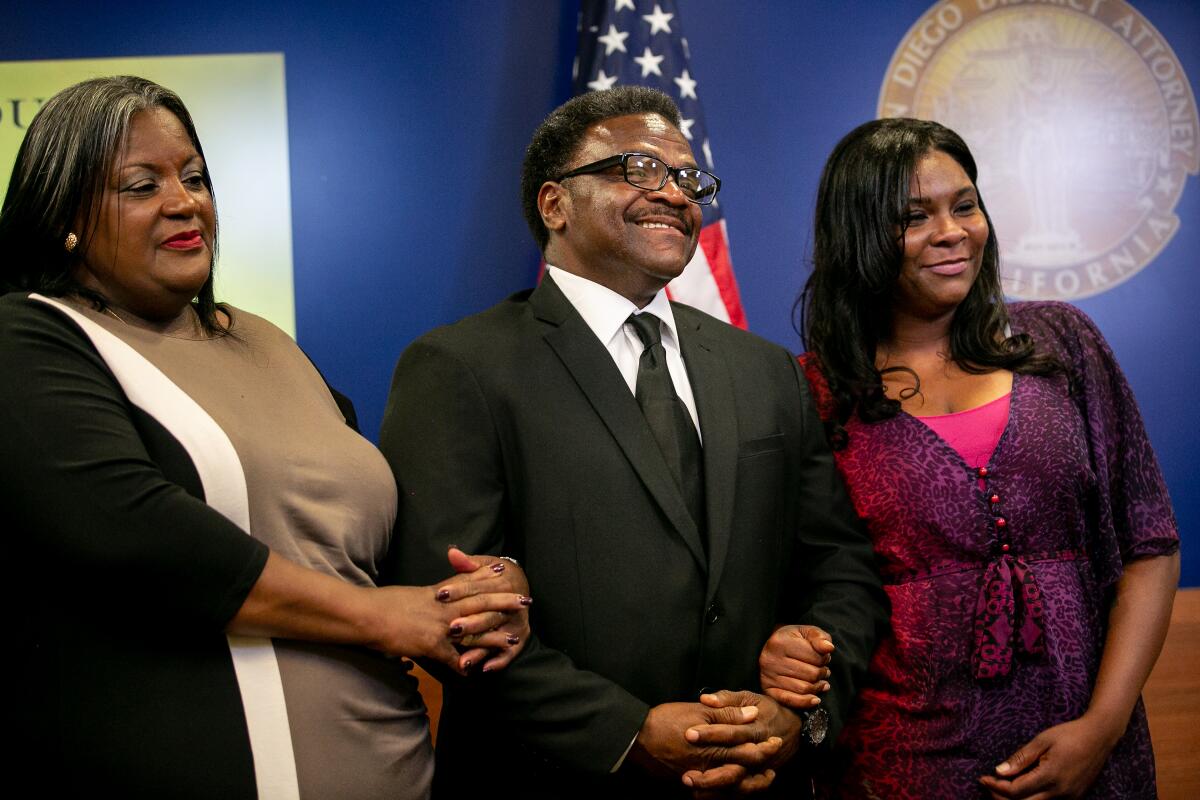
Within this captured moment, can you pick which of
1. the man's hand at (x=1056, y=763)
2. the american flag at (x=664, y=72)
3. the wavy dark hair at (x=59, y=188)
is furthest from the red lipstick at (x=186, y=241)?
the american flag at (x=664, y=72)

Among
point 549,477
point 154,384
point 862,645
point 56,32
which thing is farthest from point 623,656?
point 56,32

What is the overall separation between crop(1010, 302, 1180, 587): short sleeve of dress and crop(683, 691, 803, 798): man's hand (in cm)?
67

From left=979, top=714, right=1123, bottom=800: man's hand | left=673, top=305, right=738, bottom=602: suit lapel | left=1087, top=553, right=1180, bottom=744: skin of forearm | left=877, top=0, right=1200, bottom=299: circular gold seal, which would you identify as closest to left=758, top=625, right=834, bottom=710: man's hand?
left=673, top=305, right=738, bottom=602: suit lapel

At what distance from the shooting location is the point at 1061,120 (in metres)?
3.72

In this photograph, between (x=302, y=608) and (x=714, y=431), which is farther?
(x=714, y=431)

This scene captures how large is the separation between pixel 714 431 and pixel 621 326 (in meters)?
0.25

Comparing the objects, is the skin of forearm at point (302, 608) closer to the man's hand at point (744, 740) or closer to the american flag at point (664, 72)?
the man's hand at point (744, 740)

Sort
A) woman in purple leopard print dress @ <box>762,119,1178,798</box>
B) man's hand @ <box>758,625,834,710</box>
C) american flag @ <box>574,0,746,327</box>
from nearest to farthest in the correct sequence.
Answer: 1. man's hand @ <box>758,625,834,710</box>
2. woman in purple leopard print dress @ <box>762,119,1178,798</box>
3. american flag @ <box>574,0,746,327</box>

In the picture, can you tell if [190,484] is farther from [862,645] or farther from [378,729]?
[862,645]

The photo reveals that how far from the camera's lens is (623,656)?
5.62ft

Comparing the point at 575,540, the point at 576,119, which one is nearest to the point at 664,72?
the point at 576,119

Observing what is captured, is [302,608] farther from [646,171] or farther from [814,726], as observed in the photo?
[646,171]

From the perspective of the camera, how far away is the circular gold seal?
365 cm

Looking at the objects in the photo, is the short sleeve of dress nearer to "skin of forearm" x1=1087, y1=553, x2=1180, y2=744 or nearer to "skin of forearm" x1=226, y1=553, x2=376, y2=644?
"skin of forearm" x1=1087, y1=553, x2=1180, y2=744
